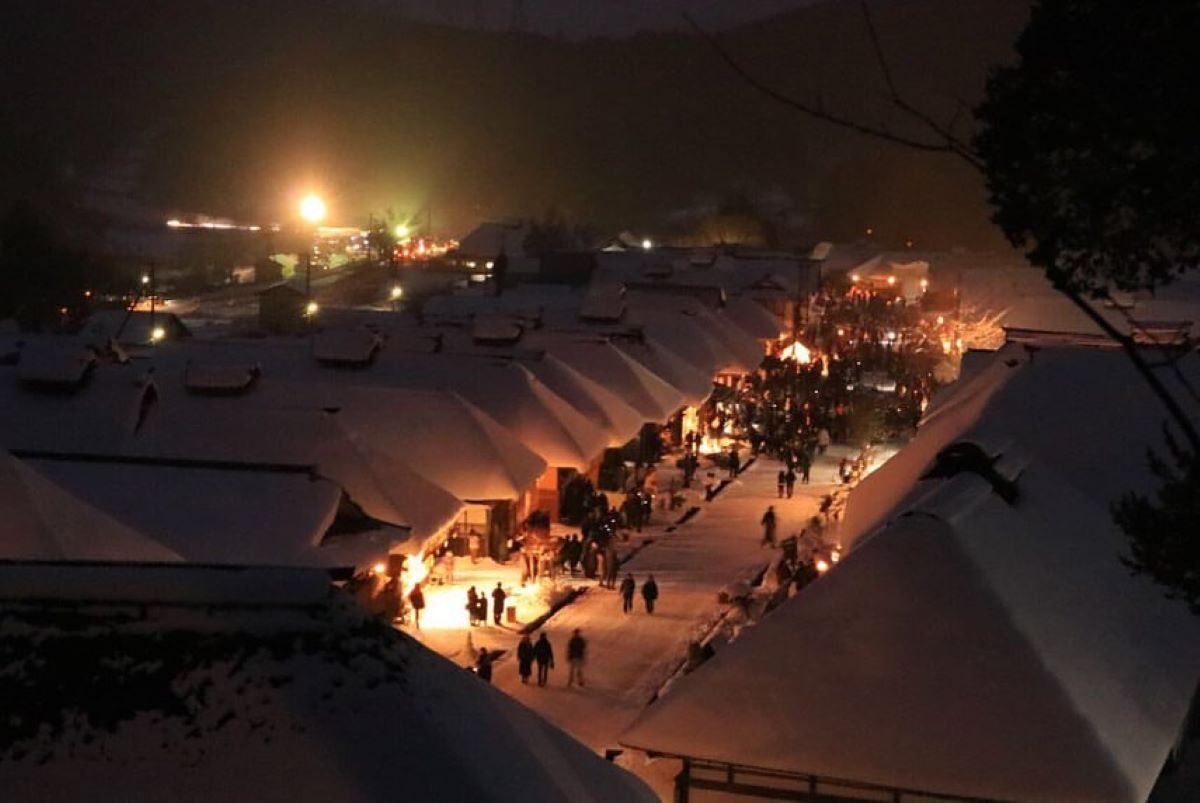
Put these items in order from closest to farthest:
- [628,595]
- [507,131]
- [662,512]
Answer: [628,595] → [662,512] → [507,131]

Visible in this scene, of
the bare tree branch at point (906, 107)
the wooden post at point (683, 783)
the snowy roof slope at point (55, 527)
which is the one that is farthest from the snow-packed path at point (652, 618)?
the bare tree branch at point (906, 107)

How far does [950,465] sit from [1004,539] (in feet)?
6.62

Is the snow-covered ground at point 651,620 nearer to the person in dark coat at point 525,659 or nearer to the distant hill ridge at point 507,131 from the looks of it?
the person in dark coat at point 525,659

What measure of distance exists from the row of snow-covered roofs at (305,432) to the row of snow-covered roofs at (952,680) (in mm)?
5573

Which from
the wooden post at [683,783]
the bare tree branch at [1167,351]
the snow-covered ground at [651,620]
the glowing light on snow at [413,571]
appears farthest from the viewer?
the glowing light on snow at [413,571]

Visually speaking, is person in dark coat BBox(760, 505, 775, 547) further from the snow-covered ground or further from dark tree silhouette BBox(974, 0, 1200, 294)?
dark tree silhouette BBox(974, 0, 1200, 294)

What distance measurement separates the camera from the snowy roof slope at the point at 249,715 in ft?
16.8

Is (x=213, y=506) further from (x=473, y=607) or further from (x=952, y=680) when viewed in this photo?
(x=952, y=680)

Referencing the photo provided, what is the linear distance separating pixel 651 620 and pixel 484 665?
2772 mm

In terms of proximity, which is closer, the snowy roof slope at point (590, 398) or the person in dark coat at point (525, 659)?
the person in dark coat at point (525, 659)

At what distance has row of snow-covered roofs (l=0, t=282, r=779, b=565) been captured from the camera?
43.5 ft

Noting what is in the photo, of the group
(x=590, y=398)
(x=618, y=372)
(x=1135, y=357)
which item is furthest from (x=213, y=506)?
(x=618, y=372)

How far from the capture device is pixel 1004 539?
10211 mm

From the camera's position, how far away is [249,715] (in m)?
5.30
